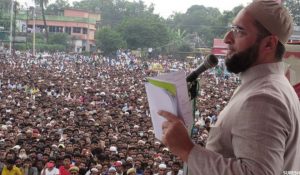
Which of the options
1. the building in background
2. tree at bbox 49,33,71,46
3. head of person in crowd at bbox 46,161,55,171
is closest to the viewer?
head of person in crowd at bbox 46,161,55,171

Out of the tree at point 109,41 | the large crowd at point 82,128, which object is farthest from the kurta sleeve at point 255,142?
the tree at point 109,41

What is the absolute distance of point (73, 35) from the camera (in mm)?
53750

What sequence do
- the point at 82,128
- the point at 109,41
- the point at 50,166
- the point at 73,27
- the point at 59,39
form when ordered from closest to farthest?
the point at 50,166 → the point at 82,128 → the point at 109,41 → the point at 59,39 → the point at 73,27

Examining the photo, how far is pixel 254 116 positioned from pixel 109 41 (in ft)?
142

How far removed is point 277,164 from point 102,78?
23.4 meters

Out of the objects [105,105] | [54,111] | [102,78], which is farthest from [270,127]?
[102,78]

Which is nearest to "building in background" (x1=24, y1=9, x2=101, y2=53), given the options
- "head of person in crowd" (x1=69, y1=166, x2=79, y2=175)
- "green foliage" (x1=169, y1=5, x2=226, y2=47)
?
"green foliage" (x1=169, y1=5, x2=226, y2=47)

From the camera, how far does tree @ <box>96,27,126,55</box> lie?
43.9m

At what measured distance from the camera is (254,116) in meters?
1.16

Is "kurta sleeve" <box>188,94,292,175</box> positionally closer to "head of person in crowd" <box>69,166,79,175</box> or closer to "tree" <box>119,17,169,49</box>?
"head of person in crowd" <box>69,166,79,175</box>

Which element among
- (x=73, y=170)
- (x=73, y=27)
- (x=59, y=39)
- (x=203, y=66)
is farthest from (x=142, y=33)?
(x=203, y=66)

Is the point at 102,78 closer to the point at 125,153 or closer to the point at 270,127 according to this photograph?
the point at 125,153

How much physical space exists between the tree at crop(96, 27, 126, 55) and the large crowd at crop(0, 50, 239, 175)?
21611 millimetres

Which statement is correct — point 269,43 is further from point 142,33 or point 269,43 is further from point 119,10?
point 119,10
